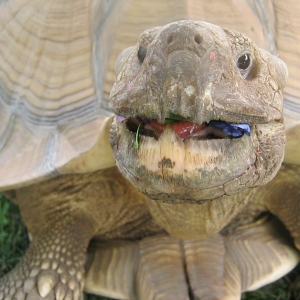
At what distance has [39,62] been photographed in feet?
6.47

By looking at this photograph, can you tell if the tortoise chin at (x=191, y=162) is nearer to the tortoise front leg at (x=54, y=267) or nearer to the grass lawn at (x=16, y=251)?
the tortoise front leg at (x=54, y=267)

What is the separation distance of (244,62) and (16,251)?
1.91m

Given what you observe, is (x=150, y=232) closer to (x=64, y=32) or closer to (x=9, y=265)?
(x=9, y=265)

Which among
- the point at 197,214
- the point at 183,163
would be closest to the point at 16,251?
the point at 197,214

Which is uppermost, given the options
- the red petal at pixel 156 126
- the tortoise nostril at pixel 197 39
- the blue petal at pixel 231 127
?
the tortoise nostril at pixel 197 39

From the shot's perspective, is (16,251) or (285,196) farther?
(16,251)

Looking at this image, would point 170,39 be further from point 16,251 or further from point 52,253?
point 16,251

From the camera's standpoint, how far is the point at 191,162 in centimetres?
103

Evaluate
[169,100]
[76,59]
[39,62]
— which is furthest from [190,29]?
[39,62]

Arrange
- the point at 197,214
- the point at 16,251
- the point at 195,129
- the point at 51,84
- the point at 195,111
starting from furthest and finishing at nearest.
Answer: the point at 16,251 → the point at 51,84 → the point at 197,214 → the point at 195,129 → the point at 195,111

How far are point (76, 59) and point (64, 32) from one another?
141 millimetres

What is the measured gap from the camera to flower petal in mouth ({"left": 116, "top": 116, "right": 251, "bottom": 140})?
1.04 m

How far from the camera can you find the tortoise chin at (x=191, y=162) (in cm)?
103

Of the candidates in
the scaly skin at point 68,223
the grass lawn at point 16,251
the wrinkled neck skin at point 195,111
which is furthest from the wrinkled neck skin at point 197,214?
the grass lawn at point 16,251
